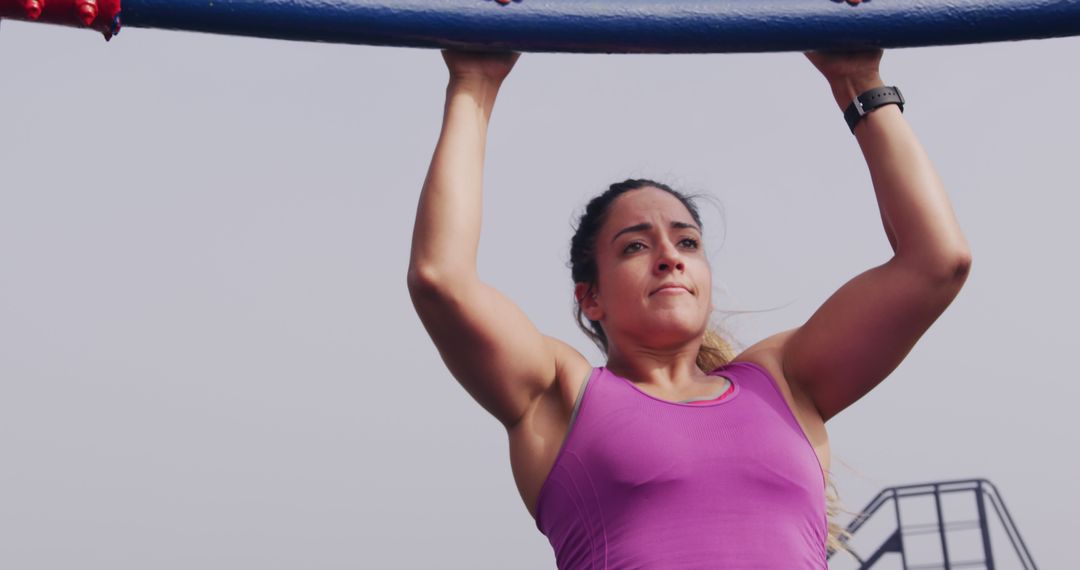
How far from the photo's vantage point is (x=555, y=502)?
84.8 inches

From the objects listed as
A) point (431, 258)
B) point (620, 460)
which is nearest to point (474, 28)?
point (431, 258)

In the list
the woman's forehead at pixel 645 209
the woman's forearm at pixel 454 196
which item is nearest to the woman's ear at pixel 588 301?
the woman's forehead at pixel 645 209

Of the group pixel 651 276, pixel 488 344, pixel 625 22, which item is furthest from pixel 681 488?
pixel 625 22

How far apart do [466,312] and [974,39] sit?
107 centimetres

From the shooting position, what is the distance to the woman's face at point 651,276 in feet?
7.88

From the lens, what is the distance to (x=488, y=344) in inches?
82.4

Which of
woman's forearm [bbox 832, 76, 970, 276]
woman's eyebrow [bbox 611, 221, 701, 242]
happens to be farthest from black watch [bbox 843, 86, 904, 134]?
woman's eyebrow [bbox 611, 221, 701, 242]

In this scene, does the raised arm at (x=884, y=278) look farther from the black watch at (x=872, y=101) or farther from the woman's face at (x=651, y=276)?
the woman's face at (x=651, y=276)

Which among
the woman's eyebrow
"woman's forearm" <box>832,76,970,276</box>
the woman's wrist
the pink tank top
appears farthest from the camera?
the woman's eyebrow

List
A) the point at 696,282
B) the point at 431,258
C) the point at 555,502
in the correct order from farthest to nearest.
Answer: the point at 696,282 < the point at 555,502 < the point at 431,258

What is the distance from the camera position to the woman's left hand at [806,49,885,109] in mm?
2334

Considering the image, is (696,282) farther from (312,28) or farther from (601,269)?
(312,28)

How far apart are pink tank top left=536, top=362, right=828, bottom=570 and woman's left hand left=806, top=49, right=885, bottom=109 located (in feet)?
2.08

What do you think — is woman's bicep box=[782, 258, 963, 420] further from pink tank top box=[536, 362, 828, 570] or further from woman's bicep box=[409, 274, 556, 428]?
woman's bicep box=[409, 274, 556, 428]
